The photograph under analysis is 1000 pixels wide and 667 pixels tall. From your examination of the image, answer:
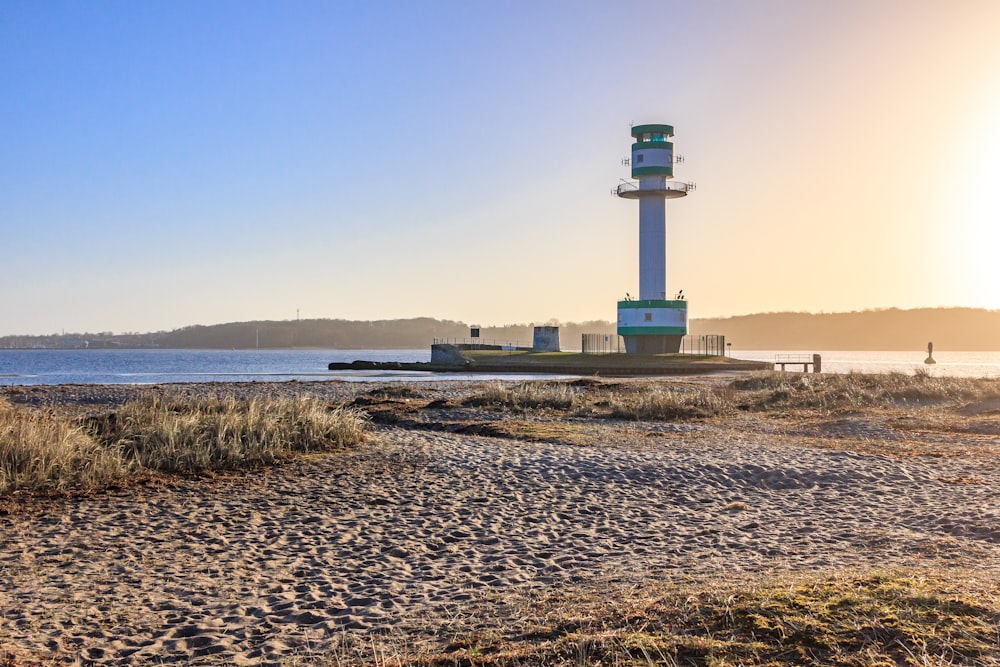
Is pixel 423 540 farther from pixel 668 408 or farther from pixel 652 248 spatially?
pixel 652 248

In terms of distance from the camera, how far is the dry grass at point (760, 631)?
178 inches

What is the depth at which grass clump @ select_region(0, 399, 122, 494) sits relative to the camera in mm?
10578

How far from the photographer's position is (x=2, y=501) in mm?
9797

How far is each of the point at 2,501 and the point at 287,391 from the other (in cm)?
2369

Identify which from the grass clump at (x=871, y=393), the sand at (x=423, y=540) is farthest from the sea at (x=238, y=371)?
the sand at (x=423, y=540)

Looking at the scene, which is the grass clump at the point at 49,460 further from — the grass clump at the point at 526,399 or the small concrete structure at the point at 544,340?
the small concrete structure at the point at 544,340

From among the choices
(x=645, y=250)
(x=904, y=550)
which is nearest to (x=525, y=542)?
(x=904, y=550)

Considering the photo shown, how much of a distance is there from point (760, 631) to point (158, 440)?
1022 cm

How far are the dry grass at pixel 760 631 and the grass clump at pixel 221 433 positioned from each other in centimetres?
788

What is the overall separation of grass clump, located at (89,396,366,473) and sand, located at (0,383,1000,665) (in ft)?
2.78

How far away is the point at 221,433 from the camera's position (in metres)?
13.0

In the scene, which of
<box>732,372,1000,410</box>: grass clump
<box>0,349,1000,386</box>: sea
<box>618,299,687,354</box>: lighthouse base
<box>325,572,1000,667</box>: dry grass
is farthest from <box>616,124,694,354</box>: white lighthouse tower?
<box>325,572,1000,667</box>: dry grass

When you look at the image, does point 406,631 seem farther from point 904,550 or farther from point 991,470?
point 991,470

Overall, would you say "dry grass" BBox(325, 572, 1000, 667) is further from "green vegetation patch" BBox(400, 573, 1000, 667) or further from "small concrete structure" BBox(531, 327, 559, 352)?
"small concrete structure" BBox(531, 327, 559, 352)
